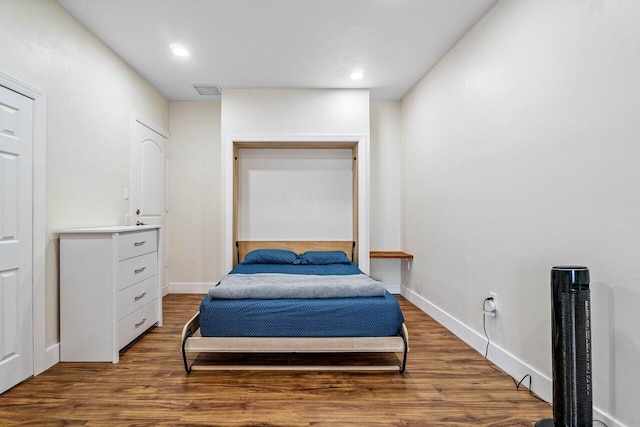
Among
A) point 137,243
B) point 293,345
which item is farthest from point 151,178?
point 293,345

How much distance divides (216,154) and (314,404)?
3557 millimetres

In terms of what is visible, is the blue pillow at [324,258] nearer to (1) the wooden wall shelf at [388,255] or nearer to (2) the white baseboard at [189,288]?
(1) the wooden wall shelf at [388,255]

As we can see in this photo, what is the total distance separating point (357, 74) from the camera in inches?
147

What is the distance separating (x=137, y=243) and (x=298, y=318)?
1586 millimetres

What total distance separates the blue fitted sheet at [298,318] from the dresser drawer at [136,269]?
2.54 ft

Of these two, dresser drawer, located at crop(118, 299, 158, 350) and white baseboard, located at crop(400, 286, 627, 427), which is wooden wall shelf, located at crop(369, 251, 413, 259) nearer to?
white baseboard, located at crop(400, 286, 627, 427)

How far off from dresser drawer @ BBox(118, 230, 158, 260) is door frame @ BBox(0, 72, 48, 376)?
472mm

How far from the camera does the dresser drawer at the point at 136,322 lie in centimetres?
265

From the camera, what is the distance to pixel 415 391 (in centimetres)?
211

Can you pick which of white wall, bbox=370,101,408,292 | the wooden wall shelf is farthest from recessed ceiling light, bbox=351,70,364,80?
the wooden wall shelf

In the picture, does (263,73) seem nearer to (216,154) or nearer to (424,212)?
(216,154)

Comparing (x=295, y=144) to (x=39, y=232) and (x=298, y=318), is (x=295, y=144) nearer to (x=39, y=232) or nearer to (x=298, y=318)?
(x=298, y=318)

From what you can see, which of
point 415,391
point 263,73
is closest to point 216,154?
point 263,73

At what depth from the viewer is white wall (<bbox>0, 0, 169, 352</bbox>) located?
2.26 metres
